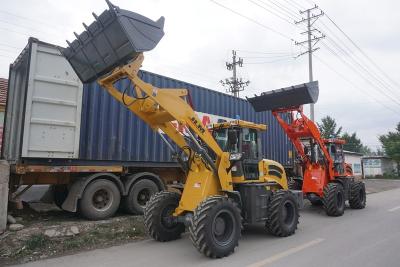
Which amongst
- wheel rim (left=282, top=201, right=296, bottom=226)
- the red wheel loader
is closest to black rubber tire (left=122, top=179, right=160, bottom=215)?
wheel rim (left=282, top=201, right=296, bottom=226)

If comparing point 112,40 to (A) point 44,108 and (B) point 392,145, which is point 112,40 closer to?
(A) point 44,108

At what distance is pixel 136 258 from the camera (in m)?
5.77

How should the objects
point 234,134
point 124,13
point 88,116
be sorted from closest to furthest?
point 124,13 → point 234,134 → point 88,116

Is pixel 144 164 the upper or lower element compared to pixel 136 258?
upper

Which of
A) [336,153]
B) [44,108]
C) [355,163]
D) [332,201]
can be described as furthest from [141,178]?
[355,163]

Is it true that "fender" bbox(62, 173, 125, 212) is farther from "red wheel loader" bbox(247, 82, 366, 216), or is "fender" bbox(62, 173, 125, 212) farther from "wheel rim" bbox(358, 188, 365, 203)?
"wheel rim" bbox(358, 188, 365, 203)

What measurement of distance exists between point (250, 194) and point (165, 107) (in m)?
2.40

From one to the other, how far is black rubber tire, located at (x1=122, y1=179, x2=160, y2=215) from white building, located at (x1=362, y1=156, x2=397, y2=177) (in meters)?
37.1

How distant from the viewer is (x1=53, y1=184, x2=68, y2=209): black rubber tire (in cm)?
884

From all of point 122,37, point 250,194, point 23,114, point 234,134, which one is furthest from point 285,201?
point 23,114

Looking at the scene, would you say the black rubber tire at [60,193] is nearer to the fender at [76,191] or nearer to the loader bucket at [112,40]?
the fender at [76,191]

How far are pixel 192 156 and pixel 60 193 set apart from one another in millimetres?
4154

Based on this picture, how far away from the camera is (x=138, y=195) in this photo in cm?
912

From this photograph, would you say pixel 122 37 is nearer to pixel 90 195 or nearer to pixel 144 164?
pixel 90 195
